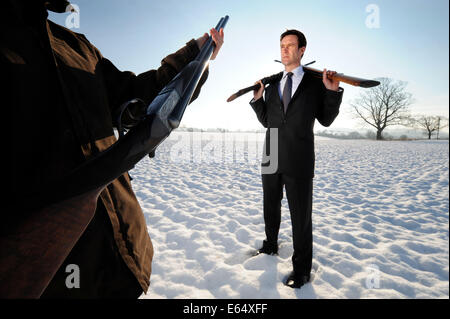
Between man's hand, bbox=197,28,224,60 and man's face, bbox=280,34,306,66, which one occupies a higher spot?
man's face, bbox=280,34,306,66

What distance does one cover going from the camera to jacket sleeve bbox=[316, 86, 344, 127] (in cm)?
172

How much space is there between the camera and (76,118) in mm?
801

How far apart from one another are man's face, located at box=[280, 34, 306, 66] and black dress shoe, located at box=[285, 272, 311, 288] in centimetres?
214

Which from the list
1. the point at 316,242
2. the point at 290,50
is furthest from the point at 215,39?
the point at 316,242

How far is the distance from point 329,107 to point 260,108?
0.73 metres

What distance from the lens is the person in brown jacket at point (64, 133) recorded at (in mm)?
686

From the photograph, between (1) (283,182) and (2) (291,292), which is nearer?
(2) (291,292)

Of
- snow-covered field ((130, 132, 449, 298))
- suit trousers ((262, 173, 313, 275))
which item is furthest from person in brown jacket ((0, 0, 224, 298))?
suit trousers ((262, 173, 313, 275))

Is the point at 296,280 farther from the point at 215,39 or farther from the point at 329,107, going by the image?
the point at 215,39

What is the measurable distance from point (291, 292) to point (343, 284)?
0.58 metres

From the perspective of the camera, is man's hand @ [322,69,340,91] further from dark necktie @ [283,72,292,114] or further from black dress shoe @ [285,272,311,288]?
black dress shoe @ [285,272,311,288]
